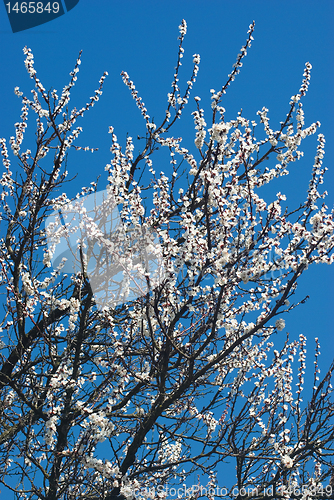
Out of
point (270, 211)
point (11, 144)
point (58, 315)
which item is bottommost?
point (270, 211)

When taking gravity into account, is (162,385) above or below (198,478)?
above

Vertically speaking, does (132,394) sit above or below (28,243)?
below

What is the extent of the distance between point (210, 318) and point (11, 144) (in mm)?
4802

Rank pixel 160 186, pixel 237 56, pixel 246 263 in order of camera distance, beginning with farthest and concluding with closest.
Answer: pixel 160 186 < pixel 237 56 < pixel 246 263

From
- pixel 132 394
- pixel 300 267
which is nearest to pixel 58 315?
pixel 132 394

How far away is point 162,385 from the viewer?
14.9 ft

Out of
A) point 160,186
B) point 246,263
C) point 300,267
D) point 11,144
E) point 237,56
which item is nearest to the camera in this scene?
point 300,267

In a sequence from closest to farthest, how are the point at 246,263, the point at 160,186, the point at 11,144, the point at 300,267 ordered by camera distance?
the point at 300,267 < the point at 246,263 < the point at 160,186 < the point at 11,144

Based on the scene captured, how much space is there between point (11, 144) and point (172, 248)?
14.4ft

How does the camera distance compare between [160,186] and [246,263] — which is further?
[160,186]

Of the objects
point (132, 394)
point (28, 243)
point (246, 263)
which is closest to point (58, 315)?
point (28, 243)

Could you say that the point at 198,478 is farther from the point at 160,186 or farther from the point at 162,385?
the point at 160,186

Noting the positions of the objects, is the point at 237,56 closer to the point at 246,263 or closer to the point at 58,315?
the point at 246,263

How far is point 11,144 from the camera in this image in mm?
7012
